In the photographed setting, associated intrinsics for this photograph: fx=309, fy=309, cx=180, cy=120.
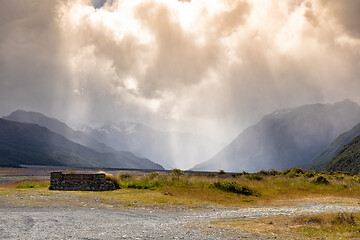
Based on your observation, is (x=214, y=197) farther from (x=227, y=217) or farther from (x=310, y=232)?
(x=310, y=232)

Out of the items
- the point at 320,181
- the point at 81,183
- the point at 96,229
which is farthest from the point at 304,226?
the point at 320,181

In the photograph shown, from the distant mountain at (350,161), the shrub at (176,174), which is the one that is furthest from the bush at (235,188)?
the distant mountain at (350,161)

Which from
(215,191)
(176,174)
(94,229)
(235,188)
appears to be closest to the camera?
(94,229)

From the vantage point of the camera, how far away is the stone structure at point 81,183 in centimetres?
3772

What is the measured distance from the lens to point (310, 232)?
1577 centimetres

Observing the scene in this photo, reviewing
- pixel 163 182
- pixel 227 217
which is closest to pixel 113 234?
pixel 227 217

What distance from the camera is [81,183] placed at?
38031mm

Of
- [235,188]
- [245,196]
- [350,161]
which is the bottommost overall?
[245,196]

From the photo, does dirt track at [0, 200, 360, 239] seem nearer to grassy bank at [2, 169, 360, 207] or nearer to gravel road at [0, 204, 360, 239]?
gravel road at [0, 204, 360, 239]

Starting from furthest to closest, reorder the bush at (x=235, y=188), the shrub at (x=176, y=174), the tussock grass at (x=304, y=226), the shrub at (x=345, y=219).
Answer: the shrub at (x=176, y=174) < the bush at (x=235, y=188) < the shrub at (x=345, y=219) < the tussock grass at (x=304, y=226)

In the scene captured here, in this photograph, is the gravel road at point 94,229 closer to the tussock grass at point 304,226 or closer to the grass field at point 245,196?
the tussock grass at point 304,226

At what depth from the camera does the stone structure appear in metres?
37.7

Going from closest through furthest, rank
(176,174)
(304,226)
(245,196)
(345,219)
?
(304,226) < (345,219) < (245,196) < (176,174)

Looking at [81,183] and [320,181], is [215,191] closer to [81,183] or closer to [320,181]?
[81,183]
